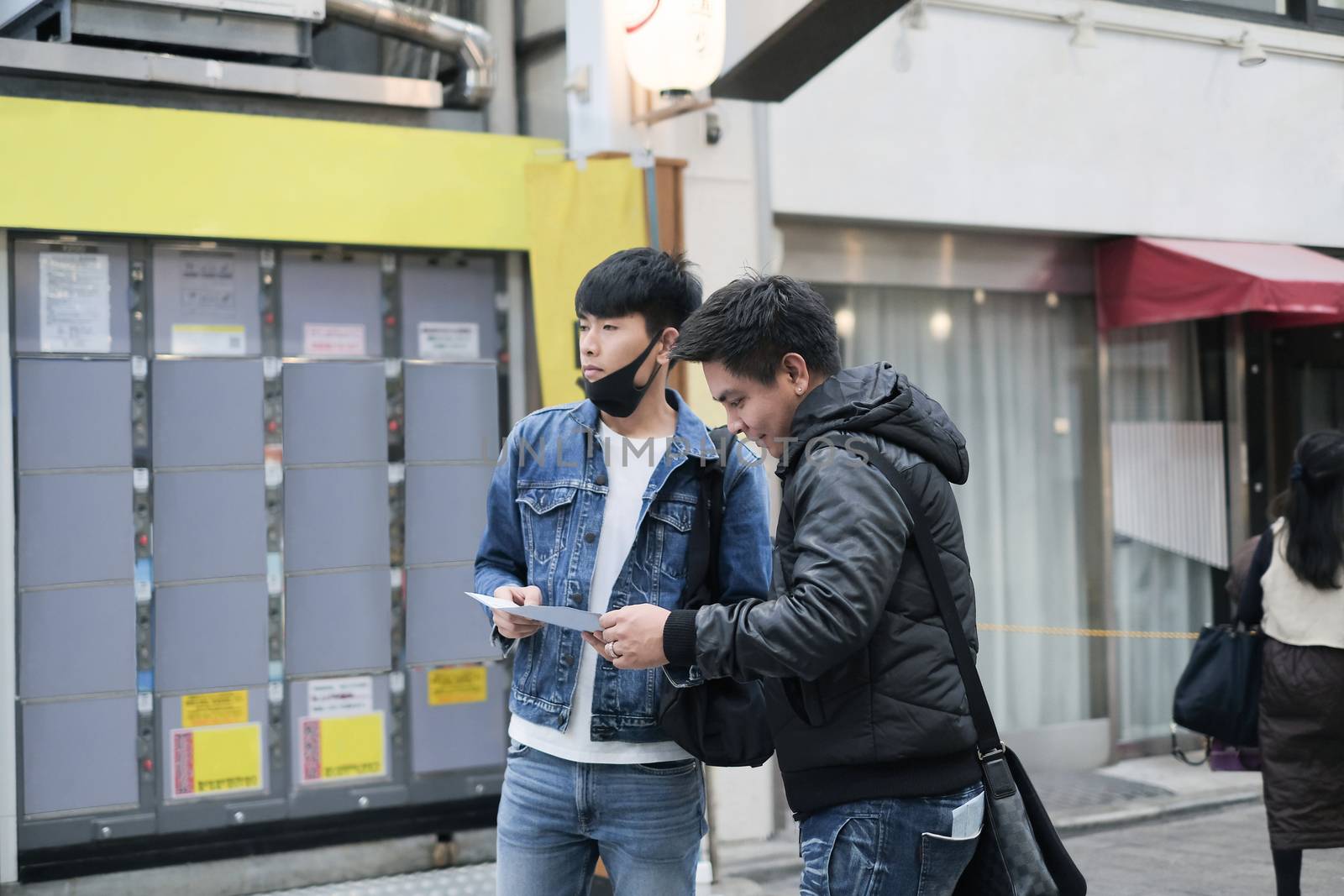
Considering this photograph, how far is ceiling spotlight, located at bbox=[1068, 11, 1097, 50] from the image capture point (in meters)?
7.52

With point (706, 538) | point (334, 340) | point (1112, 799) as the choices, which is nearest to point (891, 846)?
point (706, 538)

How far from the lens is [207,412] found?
562 cm

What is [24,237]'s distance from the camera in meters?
5.32

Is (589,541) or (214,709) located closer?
(589,541)

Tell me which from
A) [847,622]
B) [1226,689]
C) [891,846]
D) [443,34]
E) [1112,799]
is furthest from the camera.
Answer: [1112,799]

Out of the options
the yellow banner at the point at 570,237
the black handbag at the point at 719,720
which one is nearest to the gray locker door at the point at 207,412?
the yellow banner at the point at 570,237

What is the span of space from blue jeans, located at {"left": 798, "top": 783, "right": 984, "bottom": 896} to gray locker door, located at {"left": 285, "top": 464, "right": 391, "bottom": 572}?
3859mm

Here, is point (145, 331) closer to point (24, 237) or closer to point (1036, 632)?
point (24, 237)

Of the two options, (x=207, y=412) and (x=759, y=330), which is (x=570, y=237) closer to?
(x=207, y=412)

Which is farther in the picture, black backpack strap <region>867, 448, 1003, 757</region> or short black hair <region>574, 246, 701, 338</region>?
short black hair <region>574, 246, 701, 338</region>

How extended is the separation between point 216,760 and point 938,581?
13.7 ft

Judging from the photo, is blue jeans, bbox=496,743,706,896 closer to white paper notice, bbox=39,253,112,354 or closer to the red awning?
white paper notice, bbox=39,253,112,354

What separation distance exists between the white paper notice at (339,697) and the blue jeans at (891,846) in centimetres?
387

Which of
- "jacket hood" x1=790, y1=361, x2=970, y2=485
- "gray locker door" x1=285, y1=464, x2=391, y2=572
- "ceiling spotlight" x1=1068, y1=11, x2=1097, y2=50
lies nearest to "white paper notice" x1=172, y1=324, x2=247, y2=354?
"gray locker door" x1=285, y1=464, x2=391, y2=572
